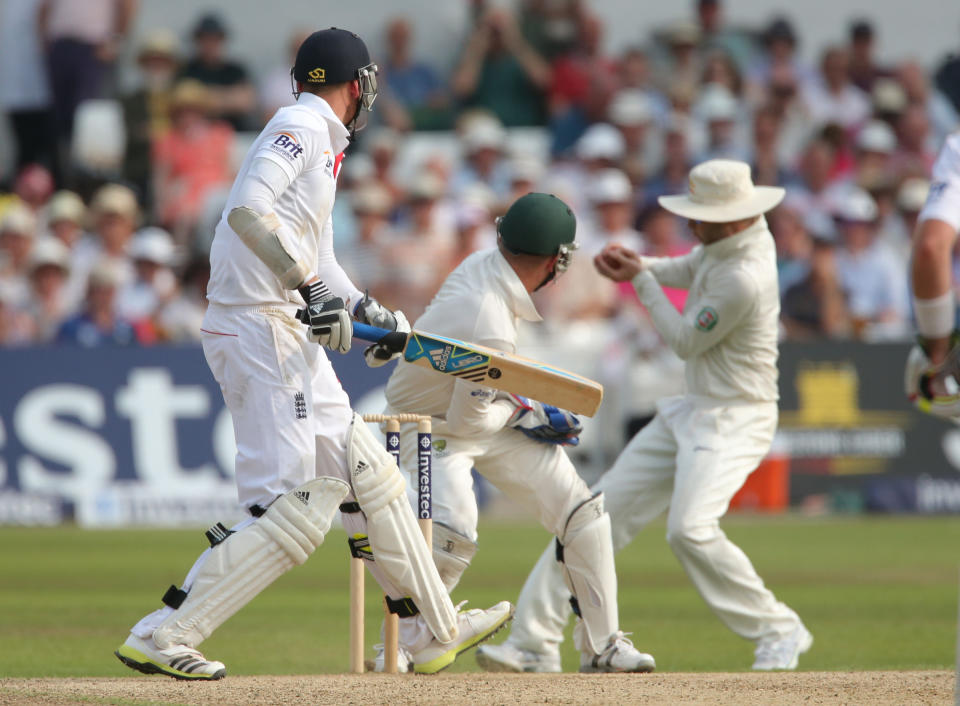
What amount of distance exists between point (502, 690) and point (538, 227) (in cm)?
185

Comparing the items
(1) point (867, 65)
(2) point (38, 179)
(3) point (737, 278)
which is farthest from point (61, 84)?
(3) point (737, 278)

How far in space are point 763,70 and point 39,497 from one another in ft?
32.0

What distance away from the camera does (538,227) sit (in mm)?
5883

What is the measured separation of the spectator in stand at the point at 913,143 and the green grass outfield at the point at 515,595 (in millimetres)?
4892

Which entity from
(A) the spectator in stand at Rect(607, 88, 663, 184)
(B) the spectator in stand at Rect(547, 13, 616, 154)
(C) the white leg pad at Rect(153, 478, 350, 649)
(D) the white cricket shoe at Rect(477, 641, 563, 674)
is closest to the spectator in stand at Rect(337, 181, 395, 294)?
(A) the spectator in stand at Rect(607, 88, 663, 184)

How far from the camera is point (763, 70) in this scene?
56.5ft

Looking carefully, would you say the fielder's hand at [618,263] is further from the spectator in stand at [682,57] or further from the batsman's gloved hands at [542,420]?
the spectator in stand at [682,57]

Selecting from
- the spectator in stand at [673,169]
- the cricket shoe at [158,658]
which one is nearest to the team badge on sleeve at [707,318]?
the cricket shoe at [158,658]

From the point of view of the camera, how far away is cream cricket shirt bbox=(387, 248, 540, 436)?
573 cm

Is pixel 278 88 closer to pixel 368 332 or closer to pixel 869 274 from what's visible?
pixel 869 274

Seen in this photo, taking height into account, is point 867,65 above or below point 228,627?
above

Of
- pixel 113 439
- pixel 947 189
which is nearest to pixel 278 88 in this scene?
pixel 113 439

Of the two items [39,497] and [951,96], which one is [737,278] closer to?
[951,96]

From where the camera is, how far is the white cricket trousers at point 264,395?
16.5 ft
